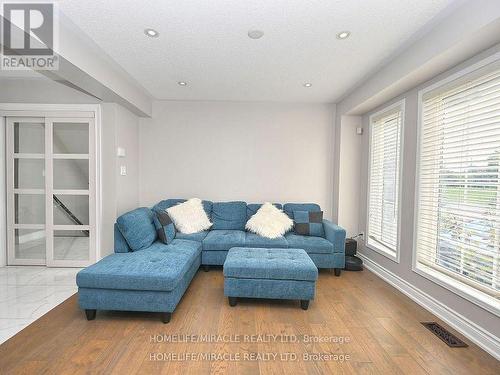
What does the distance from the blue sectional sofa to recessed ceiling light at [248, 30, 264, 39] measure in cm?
226

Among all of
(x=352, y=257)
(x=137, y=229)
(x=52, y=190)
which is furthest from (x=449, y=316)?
(x=52, y=190)

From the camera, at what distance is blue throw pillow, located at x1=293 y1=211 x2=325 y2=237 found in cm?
382

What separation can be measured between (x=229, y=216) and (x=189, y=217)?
654 millimetres

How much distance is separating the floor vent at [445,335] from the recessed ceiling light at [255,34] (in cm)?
301

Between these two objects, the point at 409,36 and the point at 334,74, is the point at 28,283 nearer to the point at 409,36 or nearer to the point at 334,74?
the point at 334,74

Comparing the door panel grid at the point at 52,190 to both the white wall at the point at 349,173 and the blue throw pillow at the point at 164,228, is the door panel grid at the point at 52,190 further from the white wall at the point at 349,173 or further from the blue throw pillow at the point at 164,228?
the white wall at the point at 349,173

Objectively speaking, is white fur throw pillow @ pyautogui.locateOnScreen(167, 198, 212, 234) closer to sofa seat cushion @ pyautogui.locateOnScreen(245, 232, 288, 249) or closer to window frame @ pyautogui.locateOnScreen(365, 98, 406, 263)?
sofa seat cushion @ pyautogui.locateOnScreen(245, 232, 288, 249)

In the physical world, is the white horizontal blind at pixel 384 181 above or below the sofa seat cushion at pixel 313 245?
above

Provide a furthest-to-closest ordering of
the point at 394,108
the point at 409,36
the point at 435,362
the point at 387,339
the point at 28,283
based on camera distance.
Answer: the point at 394,108
the point at 28,283
the point at 409,36
the point at 387,339
the point at 435,362

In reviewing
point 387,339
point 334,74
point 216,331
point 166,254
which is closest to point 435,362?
point 387,339

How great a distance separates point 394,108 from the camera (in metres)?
3.23

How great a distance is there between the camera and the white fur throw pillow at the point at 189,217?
3676 millimetres

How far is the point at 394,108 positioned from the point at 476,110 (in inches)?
44.9

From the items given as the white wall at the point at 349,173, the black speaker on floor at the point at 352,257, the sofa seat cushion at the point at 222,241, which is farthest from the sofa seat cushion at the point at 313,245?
the white wall at the point at 349,173
